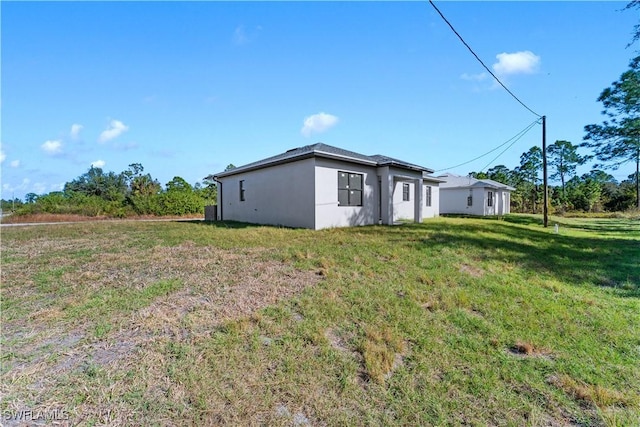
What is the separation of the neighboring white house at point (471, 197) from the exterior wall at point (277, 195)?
15.6m

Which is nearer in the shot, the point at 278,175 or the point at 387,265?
the point at 387,265

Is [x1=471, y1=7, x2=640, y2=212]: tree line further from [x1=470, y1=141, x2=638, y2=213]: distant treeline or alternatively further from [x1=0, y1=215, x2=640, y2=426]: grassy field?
[x1=0, y1=215, x2=640, y2=426]: grassy field

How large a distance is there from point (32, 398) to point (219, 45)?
9.25m

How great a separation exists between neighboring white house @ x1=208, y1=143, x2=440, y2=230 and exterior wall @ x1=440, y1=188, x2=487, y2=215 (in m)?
10.5

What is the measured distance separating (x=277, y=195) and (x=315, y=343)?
34.4ft

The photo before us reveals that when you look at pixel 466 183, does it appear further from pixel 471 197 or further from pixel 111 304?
pixel 111 304

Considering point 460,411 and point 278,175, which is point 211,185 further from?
point 460,411

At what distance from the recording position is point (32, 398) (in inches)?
84.7

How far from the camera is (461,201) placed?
24547mm

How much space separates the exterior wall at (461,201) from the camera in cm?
2352

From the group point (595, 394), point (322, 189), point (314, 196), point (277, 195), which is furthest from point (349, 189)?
point (595, 394)

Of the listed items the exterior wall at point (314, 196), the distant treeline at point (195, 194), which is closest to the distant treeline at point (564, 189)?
the distant treeline at point (195, 194)

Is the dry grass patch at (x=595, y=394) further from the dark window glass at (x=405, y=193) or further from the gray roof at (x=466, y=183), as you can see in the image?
the gray roof at (x=466, y=183)

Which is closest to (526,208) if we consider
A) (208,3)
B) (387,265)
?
(387,265)
